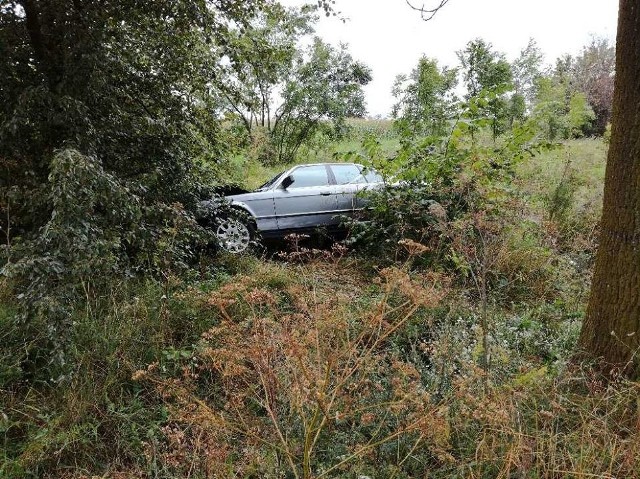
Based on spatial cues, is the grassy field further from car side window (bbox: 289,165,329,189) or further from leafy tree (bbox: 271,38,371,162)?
leafy tree (bbox: 271,38,371,162)

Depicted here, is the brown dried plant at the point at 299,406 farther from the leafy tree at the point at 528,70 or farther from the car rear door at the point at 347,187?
the leafy tree at the point at 528,70

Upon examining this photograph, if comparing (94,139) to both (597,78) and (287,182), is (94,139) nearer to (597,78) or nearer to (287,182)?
(287,182)

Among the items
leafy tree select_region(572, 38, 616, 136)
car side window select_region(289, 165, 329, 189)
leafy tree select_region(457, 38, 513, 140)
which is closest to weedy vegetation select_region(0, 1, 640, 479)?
car side window select_region(289, 165, 329, 189)

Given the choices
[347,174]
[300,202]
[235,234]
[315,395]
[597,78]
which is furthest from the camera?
[597,78]

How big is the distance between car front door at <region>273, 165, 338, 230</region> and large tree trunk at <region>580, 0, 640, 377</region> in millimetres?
4128

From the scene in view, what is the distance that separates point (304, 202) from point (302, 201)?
0.11 ft

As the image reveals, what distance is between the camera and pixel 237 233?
588 cm

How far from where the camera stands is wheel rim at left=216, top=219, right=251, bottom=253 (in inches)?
227

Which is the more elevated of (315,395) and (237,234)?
(237,234)

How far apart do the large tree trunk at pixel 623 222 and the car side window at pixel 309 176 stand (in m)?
4.52

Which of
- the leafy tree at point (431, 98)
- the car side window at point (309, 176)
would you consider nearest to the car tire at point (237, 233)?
the car side window at point (309, 176)

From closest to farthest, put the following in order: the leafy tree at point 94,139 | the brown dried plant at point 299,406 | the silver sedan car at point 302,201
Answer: the brown dried plant at point 299,406 < the leafy tree at point 94,139 < the silver sedan car at point 302,201

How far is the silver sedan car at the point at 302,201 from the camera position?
6.50 metres

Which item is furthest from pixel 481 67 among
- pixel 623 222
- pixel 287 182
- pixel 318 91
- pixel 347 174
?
pixel 623 222
